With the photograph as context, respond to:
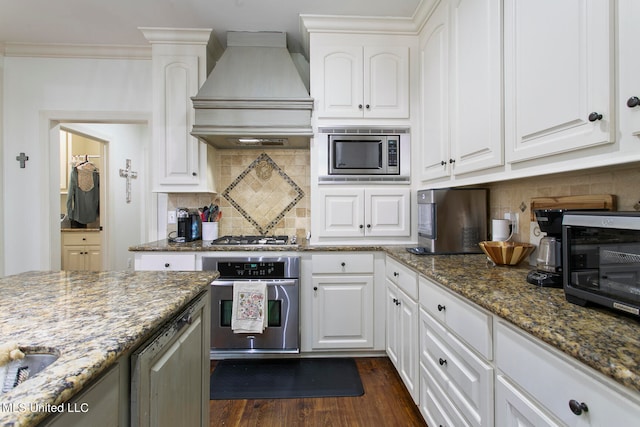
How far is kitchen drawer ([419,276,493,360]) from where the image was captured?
996 millimetres

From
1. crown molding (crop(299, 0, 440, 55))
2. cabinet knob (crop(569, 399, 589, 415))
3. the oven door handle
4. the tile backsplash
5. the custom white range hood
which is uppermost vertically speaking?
crown molding (crop(299, 0, 440, 55))

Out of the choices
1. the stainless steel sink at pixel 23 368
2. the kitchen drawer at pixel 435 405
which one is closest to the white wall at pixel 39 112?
the stainless steel sink at pixel 23 368

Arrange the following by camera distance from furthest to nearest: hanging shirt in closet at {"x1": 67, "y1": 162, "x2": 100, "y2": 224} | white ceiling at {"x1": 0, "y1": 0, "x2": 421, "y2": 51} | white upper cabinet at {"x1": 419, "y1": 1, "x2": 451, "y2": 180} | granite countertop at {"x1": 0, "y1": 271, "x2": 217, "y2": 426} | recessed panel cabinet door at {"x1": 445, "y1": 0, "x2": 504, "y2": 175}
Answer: hanging shirt in closet at {"x1": 67, "y1": 162, "x2": 100, "y2": 224}, white ceiling at {"x1": 0, "y1": 0, "x2": 421, "y2": 51}, white upper cabinet at {"x1": 419, "y1": 1, "x2": 451, "y2": 180}, recessed panel cabinet door at {"x1": 445, "y1": 0, "x2": 504, "y2": 175}, granite countertop at {"x1": 0, "y1": 271, "x2": 217, "y2": 426}

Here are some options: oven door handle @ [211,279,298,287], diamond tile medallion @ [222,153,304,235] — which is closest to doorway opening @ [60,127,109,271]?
diamond tile medallion @ [222,153,304,235]

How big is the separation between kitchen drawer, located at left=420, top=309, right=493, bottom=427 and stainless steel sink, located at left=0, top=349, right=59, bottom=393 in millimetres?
1193

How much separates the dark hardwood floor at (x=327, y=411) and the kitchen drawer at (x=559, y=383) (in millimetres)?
1042

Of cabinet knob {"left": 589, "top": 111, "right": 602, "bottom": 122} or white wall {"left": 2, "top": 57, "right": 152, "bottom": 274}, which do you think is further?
white wall {"left": 2, "top": 57, "right": 152, "bottom": 274}

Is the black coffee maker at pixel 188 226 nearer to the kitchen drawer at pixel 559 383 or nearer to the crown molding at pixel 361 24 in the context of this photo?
the crown molding at pixel 361 24

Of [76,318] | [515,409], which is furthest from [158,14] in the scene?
[515,409]

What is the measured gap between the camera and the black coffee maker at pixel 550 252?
1104 millimetres

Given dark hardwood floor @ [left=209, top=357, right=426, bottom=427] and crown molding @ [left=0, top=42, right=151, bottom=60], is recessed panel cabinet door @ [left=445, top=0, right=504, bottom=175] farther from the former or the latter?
crown molding @ [left=0, top=42, right=151, bottom=60]

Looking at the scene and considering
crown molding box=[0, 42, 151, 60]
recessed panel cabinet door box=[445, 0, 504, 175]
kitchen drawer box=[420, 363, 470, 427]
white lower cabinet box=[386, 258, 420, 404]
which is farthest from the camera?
crown molding box=[0, 42, 151, 60]

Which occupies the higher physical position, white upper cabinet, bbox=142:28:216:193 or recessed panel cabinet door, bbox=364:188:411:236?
white upper cabinet, bbox=142:28:216:193

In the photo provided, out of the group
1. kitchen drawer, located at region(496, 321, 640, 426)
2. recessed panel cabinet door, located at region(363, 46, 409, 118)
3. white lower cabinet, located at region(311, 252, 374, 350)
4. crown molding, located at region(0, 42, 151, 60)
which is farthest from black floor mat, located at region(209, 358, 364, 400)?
crown molding, located at region(0, 42, 151, 60)
